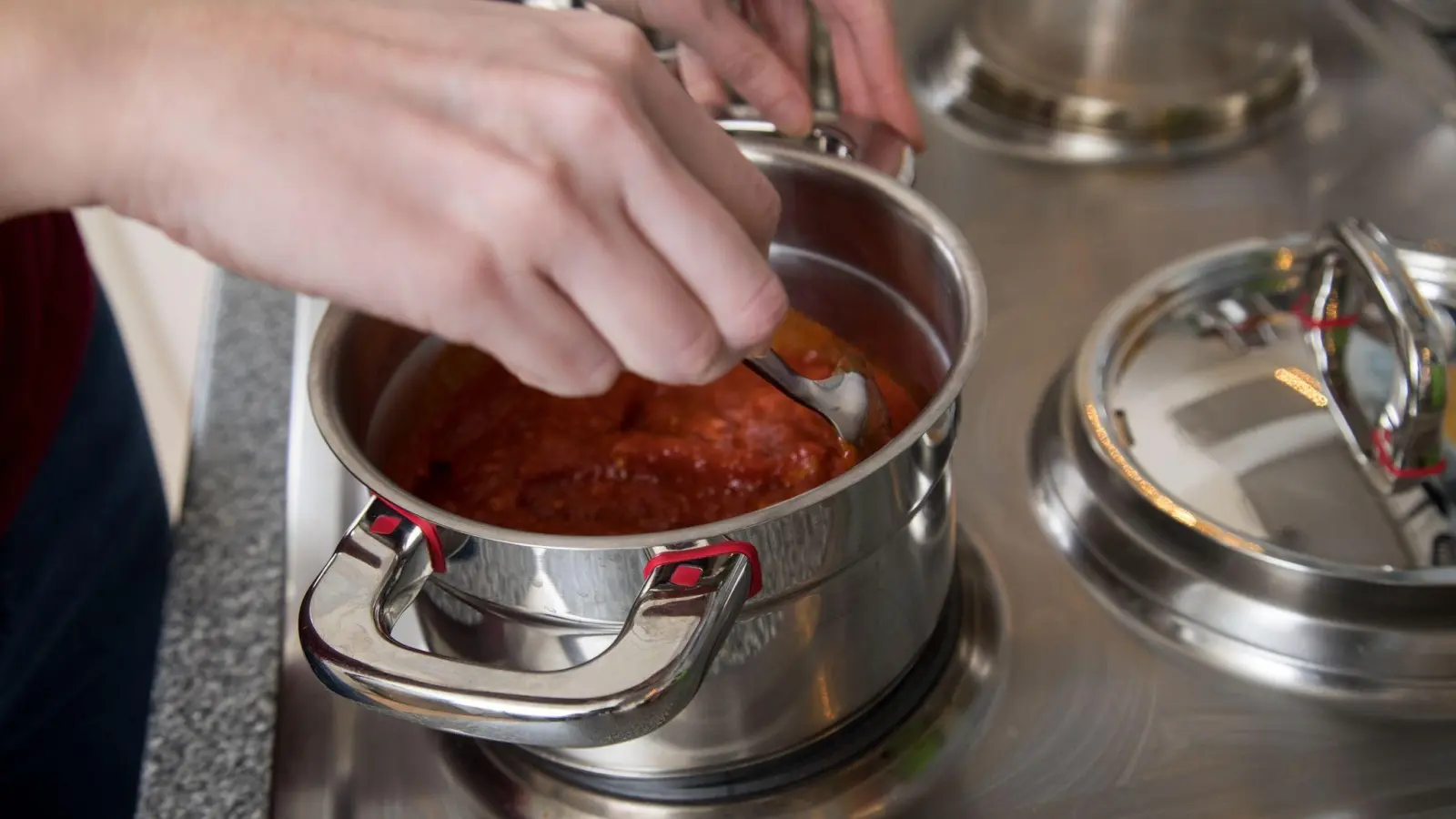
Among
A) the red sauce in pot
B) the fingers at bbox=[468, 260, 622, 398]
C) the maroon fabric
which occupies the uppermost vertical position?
the fingers at bbox=[468, 260, 622, 398]

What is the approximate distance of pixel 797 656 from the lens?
433 millimetres

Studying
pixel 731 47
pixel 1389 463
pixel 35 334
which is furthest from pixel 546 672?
pixel 35 334

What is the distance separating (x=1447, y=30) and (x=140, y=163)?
845mm

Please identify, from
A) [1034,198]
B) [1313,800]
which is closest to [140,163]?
[1313,800]

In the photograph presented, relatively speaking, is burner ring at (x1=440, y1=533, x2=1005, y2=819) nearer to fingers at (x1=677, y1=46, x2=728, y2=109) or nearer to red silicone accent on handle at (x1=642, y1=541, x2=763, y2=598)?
red silicone accent on handle at (x1=642, y1=541, x2=763, y2=598)

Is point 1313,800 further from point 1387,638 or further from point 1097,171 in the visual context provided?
point 1097,171

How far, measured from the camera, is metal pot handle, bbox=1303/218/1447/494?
533 millimetres

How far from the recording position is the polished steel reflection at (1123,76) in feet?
2.67

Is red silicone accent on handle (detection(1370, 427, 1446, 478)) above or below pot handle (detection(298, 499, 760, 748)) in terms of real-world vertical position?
below

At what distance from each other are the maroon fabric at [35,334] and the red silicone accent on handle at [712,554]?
584 mm

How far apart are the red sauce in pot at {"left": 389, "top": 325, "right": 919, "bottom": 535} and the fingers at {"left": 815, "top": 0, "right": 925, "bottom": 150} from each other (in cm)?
14

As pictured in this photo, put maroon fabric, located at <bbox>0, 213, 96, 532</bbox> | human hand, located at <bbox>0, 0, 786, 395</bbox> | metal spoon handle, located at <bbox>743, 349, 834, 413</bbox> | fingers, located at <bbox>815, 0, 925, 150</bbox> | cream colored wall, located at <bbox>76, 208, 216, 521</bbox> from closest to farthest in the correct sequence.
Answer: human hand, located at <bbox>0, 0, 786, 395</bbox> → metal spoon handle, located at <bbox>743, 349, 834, 413</bbox> → fingers, located at <bbox>815, 0, 925, 150</bbox> → maroon fabric, located at <bbox>0, 213, 96, 532</bbox> → cream colored wall, located at <bbox>76, 208, 216, 521</bbox>

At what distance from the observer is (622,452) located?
19.8 inches

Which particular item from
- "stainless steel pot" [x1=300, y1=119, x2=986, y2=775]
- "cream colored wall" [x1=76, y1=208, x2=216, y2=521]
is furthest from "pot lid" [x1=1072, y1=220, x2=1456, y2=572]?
"cream colored wall" [x1=76, y1=208, x2=216, y2=521]
